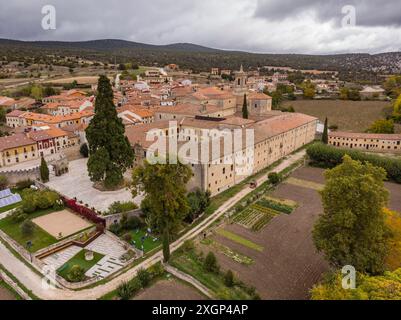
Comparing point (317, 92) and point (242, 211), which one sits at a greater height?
point (317, 92)

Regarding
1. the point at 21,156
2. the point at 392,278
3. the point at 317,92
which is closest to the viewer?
the point at 392,278

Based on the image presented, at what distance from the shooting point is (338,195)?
19.1 m

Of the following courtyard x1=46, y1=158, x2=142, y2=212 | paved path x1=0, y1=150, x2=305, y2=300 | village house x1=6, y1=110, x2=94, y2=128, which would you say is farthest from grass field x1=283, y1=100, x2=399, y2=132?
paved path x1=0, y1=150, x2=305, y2=300

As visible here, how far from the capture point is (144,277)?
20.8 meters

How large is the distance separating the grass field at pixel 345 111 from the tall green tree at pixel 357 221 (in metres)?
51.4

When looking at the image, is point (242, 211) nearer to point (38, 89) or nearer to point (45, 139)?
point (45, 139)

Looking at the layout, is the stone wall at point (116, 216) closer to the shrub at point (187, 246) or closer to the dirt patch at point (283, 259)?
the shrub at point (187, 246)

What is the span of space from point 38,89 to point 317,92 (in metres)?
86.6

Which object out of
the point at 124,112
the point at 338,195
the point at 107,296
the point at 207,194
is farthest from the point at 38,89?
the point at 338,195

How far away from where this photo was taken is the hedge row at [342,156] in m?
37.5

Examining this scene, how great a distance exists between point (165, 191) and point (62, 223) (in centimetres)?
1181

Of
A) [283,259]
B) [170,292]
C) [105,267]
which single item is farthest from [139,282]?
[283,259]

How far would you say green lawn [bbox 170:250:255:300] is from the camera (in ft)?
63.1

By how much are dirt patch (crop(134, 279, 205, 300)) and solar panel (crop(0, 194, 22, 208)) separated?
20412 mm
